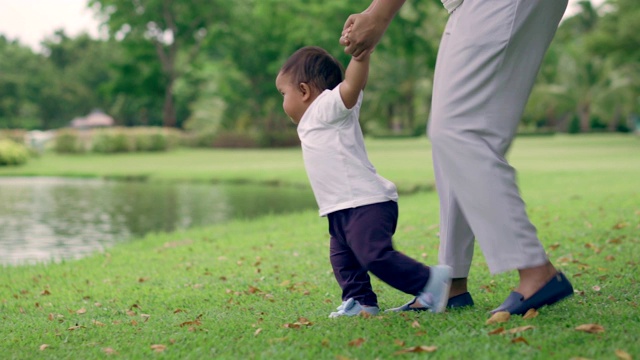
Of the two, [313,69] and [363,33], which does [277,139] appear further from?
[363,33]

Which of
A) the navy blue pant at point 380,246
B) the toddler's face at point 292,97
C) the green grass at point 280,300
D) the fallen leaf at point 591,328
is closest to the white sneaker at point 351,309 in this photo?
the green grass at point 280,300

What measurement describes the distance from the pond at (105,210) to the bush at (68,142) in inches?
576

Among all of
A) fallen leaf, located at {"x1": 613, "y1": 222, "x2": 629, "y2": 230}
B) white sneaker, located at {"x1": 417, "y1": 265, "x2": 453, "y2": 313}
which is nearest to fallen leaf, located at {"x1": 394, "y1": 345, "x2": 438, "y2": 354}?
white sneaker, located at {"x1": 417, "y1": 265, "x2": 453, "y2": 313}

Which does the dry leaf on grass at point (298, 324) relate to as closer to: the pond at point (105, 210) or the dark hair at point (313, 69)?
the dark hair at point (313, 69)

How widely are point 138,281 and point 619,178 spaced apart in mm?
10183

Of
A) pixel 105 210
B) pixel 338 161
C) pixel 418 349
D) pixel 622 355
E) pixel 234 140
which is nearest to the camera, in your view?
pixel 622 355

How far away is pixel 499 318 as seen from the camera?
2.72m

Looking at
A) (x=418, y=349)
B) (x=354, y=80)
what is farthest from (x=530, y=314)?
(x=354, y=80)

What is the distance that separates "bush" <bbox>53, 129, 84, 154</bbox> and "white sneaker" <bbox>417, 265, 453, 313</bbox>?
3152 centimetres

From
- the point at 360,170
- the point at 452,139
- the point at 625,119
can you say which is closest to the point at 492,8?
the point at 452,139

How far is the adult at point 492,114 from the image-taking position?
8.84 feet

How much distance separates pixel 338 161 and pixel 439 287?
2.01ft

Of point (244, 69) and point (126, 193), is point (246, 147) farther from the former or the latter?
point (126, 193)

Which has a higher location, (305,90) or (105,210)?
(305,90)
